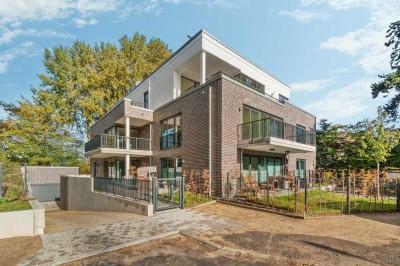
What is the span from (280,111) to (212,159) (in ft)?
29.4

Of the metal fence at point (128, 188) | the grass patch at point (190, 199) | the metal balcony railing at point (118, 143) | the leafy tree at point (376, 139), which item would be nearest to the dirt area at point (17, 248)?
the metal fence at point (128, 188)

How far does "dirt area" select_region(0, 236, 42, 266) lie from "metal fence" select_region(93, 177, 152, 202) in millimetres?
4025

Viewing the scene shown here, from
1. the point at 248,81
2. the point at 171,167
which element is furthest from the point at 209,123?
the point at 248,81

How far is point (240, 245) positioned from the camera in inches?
229

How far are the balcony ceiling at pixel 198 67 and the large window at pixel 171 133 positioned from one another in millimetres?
4000

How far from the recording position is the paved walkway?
5.24m

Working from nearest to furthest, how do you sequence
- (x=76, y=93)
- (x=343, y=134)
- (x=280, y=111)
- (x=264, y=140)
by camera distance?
(x=264, y=140)
(x=280, y=111)
(x=343, y=134)
(x=76, y=93)

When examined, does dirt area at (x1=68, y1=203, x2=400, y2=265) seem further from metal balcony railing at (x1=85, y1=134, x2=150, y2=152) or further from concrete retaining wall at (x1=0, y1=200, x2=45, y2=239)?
metal balcony railing at (x1=85, y1=134, x2=150, y2=152)

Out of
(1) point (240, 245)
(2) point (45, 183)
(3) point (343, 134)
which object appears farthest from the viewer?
(3) point (343, 134)

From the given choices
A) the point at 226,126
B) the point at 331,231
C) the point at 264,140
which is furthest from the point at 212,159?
the point at 331,231

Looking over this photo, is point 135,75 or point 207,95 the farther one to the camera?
point 135,75

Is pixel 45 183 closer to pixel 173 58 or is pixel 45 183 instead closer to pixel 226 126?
pixel 173 58

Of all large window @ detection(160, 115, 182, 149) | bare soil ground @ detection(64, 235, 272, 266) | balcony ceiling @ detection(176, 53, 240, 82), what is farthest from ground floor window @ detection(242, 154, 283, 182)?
bare soil ground @ detection(64, 235, 272, 266)

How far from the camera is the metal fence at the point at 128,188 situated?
9.89 metres
